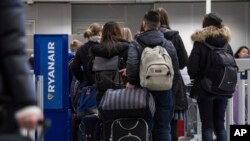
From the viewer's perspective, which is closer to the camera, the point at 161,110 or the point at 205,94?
the point at 161,110

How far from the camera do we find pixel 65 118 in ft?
17.3

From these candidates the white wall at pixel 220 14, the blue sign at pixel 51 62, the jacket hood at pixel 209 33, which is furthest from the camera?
the white wall at pixel 220 14

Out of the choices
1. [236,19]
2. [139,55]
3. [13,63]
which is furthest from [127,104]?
[236,19]

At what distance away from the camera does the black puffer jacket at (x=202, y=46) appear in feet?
15.5

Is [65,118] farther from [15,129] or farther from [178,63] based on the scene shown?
[15,129]

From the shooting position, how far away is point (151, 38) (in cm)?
439

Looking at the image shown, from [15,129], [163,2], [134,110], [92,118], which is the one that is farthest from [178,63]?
[163,2]

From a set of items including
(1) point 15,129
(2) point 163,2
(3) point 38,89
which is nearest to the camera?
(1) point 15,129

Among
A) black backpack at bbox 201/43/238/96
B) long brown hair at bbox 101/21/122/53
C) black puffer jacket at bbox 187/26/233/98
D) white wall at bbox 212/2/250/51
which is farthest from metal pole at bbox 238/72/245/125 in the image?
white wall at bbox 212/2/250/51

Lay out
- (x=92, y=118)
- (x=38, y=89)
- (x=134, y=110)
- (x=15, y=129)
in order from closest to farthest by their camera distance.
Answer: (x=15, y=129) → (x=134, y=110) → (x=38, y=89) → (x=92, y=118)

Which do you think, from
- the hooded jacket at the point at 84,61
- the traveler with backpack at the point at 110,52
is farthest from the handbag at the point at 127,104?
the hooded jacket at the point at 84,61

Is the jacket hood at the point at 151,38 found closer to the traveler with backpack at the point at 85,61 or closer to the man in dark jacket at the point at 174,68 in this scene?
the man in dark jacket at the point at 174,68

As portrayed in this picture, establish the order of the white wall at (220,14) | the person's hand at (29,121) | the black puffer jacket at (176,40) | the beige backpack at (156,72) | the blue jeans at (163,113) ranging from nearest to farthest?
the person's hand at (29,121), the beige backpack at (156,72), the blue jeans at (163,113), the black puffer jacket at (176,40), the white wall at (220,14)

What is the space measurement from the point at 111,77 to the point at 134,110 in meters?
0.49
